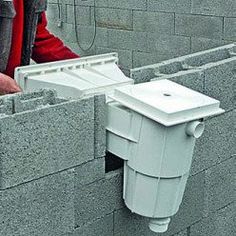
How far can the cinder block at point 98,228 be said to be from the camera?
2467 millimetres

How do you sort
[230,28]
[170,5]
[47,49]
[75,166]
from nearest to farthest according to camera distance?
[75,166] → [47,49] → [230,28] → [170,5]

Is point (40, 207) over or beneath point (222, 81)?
beneath

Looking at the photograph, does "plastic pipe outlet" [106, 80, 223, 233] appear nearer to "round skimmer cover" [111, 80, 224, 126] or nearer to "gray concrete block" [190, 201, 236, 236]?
"round skimmer cover" [111, 80, 224, 126]

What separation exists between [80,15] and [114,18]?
571 mm

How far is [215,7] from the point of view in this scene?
5102 millimetres

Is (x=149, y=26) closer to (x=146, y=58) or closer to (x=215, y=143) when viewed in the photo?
(x=146, y=58)

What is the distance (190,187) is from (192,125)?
2.31 feet

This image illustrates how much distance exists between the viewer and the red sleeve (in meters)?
3.45

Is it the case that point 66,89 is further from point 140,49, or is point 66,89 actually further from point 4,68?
point 140,49

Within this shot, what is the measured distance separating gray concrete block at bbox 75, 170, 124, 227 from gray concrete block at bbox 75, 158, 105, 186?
2 cm

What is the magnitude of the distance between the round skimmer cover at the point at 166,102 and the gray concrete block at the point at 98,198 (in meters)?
0.37

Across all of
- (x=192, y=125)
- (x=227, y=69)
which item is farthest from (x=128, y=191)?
(x=227, y=69)

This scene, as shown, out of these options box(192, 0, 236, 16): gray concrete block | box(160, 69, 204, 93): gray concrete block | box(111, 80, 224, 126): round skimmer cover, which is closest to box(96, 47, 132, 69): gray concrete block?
box(192, 0, 236, 16): gray concrete block

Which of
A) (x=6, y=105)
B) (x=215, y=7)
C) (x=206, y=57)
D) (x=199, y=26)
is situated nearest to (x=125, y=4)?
(x=199, y=26)
